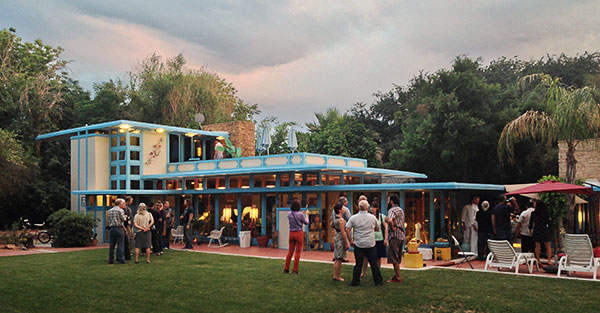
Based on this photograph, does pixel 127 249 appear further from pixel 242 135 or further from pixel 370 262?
pixel 242 135

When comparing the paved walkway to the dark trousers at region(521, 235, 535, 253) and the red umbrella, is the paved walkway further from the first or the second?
the red umbrella

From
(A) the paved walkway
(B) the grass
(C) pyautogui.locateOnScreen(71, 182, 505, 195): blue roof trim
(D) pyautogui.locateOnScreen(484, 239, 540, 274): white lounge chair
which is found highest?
(C) pyautogui.locateOnScreen(71, 182, 505, 195): blue roof trim

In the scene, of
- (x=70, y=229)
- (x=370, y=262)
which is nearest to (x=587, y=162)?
(x=370, y=262)

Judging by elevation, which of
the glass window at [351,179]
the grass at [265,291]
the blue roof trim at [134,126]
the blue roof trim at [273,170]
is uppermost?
the blue roof trim at [134,126]

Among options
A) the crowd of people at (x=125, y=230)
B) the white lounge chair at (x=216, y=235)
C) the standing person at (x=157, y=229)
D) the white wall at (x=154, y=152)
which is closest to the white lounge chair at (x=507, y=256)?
the crowd of people at (x=125, y=230)

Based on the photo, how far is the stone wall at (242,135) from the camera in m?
25.8

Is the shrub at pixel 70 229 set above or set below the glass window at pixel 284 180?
below

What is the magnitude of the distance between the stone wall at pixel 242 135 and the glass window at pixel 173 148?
2.97 meters

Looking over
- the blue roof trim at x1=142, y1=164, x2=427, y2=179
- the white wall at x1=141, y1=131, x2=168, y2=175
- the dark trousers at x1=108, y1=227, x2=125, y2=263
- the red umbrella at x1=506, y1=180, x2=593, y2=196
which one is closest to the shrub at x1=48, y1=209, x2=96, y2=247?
the blue roof trim at x1=142, y1=164, x2=427, y2=179

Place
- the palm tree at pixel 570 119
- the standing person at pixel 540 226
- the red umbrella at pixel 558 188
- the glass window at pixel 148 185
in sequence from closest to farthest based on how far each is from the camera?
the red umbrella at pixel 558 188 < the standing person at pixel 540 226 < the palm tree at pixel 570 119 < the glass window at pixel 148 185

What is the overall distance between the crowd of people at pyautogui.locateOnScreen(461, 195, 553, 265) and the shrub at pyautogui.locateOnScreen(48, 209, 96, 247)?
1312 centimetres

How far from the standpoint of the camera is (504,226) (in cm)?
1306

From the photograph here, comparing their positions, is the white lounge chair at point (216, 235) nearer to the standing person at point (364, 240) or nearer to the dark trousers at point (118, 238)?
the dark trousers at point (118, 238)

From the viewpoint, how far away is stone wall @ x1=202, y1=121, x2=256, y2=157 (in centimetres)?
2581
